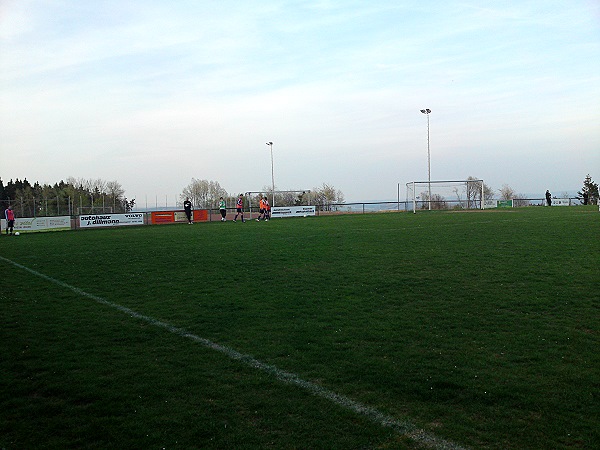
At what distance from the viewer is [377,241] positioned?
17.3 metres

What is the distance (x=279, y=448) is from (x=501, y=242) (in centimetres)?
1371

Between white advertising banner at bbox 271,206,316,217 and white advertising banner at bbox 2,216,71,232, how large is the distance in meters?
16.4

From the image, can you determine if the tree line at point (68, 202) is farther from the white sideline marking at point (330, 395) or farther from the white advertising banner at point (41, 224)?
the white sideline marking at point (330, 395)

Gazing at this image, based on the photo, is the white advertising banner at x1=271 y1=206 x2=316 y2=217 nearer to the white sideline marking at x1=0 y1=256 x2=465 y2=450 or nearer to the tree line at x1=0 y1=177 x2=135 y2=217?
the tree line at x1=0 y1=177 x2=135 y2=217

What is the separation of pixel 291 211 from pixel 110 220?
15017 millimetres

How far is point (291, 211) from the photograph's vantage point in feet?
140

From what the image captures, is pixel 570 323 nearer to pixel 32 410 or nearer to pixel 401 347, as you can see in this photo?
pixel 401 347

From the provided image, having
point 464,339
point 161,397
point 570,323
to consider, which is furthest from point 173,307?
point 570,323

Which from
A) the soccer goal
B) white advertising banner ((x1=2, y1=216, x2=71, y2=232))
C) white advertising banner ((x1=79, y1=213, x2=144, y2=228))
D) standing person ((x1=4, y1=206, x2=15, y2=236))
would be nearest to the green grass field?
standing person ((x1=4, y1=206, x2=15, y2=236))

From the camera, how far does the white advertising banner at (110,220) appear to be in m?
32.0

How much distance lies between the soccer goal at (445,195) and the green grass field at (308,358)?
3705cm

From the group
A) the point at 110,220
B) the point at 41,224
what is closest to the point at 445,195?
the point at 110,220

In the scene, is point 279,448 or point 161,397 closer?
point 279,448

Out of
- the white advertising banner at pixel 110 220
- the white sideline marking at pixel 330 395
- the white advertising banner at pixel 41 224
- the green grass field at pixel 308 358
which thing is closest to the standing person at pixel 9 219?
the white advertising banner at pixel 41 224
